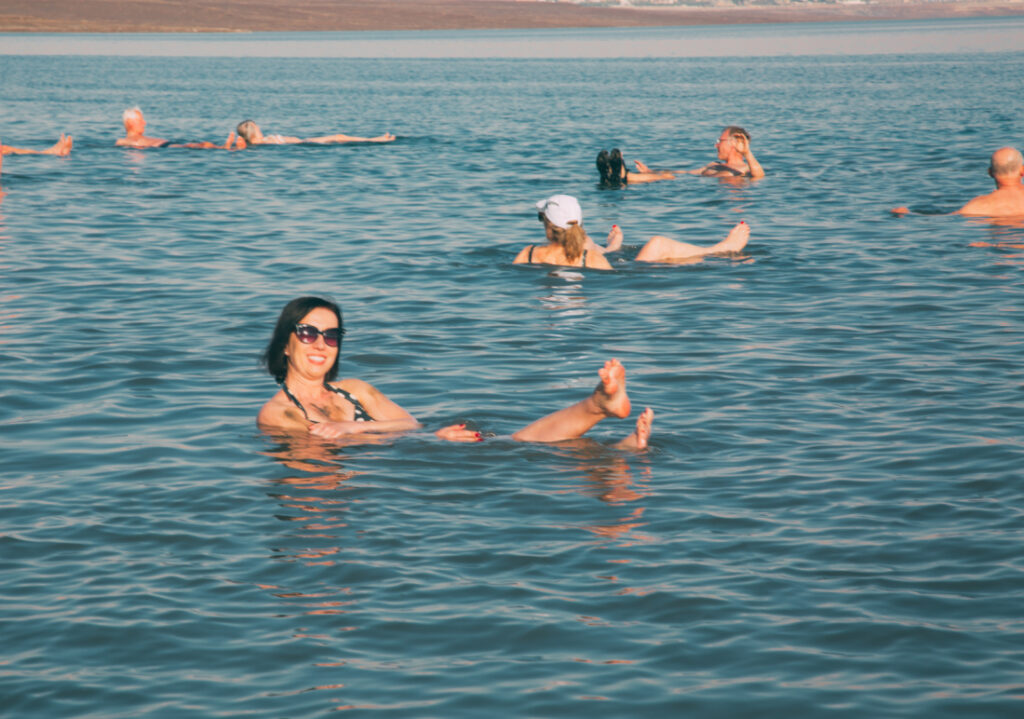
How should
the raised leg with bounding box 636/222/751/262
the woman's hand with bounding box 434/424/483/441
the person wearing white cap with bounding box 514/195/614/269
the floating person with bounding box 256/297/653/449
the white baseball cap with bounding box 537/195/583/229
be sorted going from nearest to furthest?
1. the floating person with bounding box 256/297/653/449
2. the woman's hand with bounding box 434/424/483/441
3. the white baseball cap with bounding box 537/195/583/229
4. the person wearing white cap with bounding box 514/195/614/269
5. the raised leg with bounding box 636/222/751/262

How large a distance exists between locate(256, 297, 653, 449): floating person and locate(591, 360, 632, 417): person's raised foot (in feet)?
0.58

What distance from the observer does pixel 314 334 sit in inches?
339

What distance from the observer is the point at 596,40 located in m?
110

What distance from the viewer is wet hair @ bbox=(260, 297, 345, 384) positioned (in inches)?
338

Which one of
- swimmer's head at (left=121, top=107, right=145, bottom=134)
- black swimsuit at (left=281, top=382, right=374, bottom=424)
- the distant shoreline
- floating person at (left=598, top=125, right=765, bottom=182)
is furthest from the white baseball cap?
the distant shoreline

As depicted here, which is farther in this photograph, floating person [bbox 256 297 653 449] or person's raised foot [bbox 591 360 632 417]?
floating person [bbox 256 297 653 449]

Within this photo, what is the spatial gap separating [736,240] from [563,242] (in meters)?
2.51

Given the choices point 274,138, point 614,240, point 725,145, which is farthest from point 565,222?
point 274,138

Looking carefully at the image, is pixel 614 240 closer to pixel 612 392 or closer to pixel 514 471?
pixel 514 471

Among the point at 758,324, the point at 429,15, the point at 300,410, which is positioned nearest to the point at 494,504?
the point at 300,410

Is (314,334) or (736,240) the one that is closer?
(314,334)

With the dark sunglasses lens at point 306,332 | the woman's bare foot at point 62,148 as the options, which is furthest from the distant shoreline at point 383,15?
the dark sunglasses lens at point 306,332

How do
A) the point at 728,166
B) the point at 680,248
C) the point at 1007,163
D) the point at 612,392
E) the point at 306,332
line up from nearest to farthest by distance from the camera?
the point at 612,392 < the point at 306,332 < the point at 680,248 < the point at 1007,163 < the point at 728,166

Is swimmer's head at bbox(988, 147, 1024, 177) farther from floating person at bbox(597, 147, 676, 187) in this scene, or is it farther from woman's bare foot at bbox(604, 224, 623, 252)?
floating person at bbox(597, 147, 676, 187)
